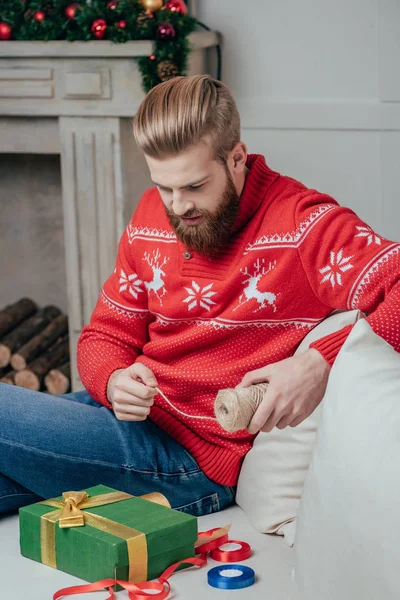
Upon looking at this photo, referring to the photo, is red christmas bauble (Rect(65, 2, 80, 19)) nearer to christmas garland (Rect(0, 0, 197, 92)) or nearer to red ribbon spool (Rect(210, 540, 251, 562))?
christmas garland (Rect(0, 0, 197, 92))

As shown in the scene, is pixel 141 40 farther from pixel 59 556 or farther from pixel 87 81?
pixel 59 556

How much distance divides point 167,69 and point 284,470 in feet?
4.84

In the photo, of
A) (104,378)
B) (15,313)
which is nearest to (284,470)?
(104,378)

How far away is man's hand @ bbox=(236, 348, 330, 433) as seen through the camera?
1.45m

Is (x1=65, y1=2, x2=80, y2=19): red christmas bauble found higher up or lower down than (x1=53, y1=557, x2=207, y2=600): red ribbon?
higher up

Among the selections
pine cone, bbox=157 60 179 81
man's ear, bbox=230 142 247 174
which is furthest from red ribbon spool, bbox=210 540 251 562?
pine cone, bbox=157 60 179 81

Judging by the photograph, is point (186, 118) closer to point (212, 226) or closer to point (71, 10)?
point (212, 226)

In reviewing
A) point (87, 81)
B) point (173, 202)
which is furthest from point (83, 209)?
point (173, 202)

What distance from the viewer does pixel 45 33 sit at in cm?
292

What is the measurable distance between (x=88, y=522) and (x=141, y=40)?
1.70 metres

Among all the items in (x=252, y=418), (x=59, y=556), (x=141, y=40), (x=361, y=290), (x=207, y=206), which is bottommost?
(x=59, y=556)

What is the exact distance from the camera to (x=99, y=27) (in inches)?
111

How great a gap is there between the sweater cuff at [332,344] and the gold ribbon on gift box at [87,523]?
401mm

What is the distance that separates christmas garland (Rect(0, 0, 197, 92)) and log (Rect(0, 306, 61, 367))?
1026 mm
